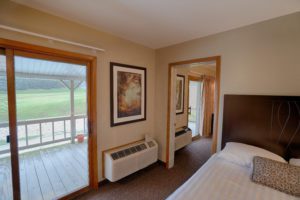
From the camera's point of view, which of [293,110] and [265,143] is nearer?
[293,110]

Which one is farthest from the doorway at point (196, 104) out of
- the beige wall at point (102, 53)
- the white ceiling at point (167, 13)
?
the white ceiling at point (167, 13)

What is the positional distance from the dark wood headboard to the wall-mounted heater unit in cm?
132

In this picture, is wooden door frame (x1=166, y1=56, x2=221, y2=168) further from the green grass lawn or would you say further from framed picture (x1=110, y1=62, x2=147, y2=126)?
the green grass lawn

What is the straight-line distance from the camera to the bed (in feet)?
3.76

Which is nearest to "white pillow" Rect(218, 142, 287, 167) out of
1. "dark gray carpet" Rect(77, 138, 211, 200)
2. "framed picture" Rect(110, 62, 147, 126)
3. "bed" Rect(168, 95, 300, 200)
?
"bed" Rect(168, 95, 300, 200)

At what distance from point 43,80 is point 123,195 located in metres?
1.98

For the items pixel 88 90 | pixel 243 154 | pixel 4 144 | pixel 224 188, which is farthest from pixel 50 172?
pixel 243 154

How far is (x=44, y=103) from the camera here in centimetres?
180

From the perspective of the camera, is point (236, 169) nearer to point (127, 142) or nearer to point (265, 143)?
point (265, 143)

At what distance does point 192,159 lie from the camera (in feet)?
10.3

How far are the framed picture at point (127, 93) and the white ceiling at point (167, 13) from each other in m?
0.67

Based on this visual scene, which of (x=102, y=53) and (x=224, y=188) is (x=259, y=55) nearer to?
(x=224, y=188)

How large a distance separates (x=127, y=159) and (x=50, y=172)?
1.20 meters

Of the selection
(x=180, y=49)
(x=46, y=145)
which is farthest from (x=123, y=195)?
(x=180, y=49)
